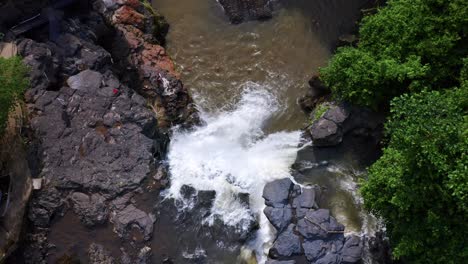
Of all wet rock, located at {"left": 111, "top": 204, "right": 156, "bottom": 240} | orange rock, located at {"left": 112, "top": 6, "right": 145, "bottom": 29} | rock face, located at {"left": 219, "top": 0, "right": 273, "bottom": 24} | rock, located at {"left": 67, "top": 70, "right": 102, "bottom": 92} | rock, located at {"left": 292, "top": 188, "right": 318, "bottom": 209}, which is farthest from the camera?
rock face, located at {"left": 219, "top": 0, "right": 273, "bottom": 24}

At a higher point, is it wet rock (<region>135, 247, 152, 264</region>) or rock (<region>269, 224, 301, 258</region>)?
rock (<region>269, 224, 301, 258</region>)

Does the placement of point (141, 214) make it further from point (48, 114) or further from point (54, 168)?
point (48, 114)

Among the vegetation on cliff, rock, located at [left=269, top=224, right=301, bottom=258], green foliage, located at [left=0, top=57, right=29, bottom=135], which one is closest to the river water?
rock, located at [left=269, top=224, right=301, bottom=258]

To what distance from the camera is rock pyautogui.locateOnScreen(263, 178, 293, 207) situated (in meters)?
12.0

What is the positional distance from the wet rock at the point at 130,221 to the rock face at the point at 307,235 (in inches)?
119

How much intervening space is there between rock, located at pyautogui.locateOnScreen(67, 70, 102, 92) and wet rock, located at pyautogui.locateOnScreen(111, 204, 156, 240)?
3.56m

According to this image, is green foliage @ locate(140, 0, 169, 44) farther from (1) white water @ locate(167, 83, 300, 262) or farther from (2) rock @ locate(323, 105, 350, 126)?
(2) rock @ locate(323, 105, 350, 126)

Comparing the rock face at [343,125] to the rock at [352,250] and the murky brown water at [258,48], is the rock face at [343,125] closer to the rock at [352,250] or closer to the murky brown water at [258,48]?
the murky brown water at [258,48]

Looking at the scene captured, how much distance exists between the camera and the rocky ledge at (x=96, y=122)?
37.8ft

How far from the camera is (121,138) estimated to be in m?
12.5

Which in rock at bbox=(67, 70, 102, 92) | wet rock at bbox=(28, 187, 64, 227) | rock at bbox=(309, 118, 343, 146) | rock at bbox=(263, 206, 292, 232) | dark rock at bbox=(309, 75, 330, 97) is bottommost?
rock at bbox=(263, 206, 292, 232)

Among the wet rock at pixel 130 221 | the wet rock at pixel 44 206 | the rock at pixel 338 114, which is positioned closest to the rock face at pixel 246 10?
the rock at pixel 338 114

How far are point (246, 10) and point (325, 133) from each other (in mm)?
5797

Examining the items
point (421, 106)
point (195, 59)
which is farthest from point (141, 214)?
point (421, 106)
